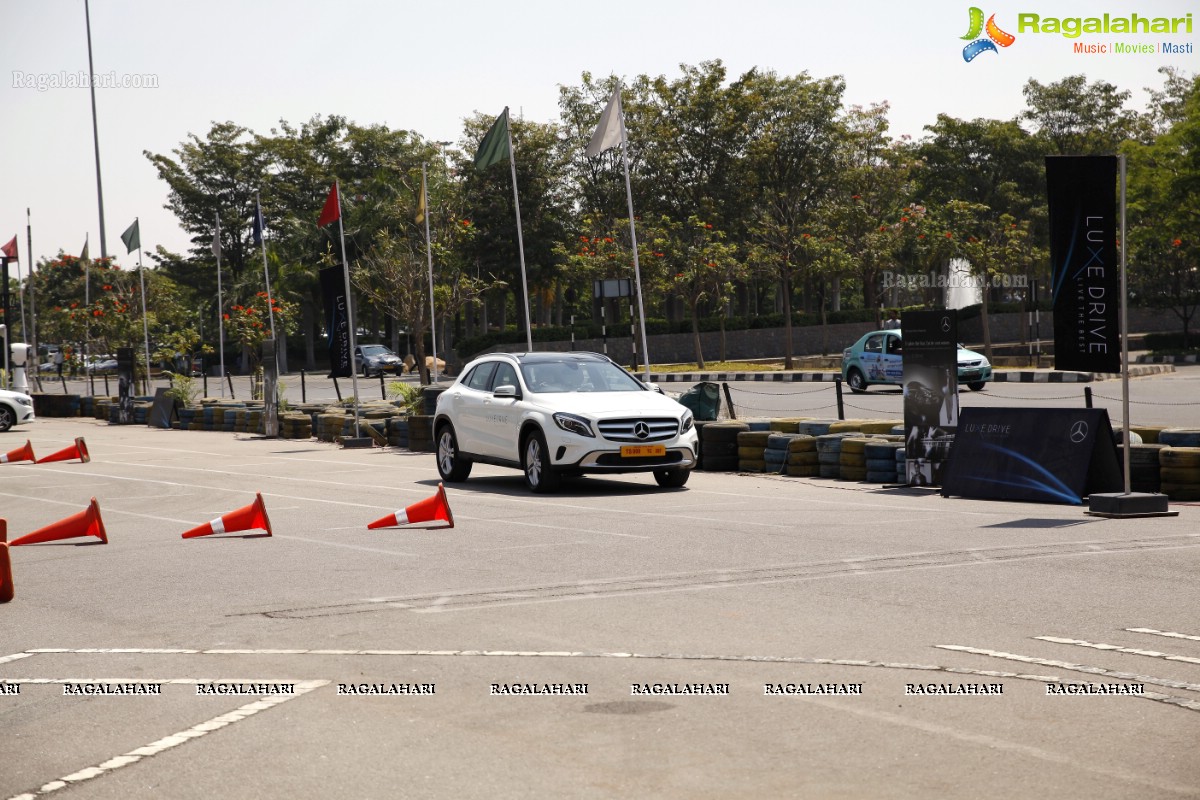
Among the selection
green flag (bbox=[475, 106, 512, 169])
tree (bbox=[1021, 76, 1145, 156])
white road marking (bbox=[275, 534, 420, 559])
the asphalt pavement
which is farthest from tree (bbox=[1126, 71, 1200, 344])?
white road marking (bbox=[275, 534, 420, 559])

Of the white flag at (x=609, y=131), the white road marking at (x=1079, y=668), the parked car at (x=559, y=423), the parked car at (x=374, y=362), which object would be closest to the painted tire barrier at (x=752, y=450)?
the parked car at (x=559, y=423)

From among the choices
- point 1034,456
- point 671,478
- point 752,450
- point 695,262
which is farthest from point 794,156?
point 1034,456

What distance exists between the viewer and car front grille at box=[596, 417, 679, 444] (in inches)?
607

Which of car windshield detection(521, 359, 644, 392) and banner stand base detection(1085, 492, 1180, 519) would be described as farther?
car windshield detection(521, 359, 644, 392)

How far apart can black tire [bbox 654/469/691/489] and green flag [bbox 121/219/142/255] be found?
35361mm

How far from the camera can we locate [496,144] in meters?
29.5

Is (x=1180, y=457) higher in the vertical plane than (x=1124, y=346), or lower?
lower

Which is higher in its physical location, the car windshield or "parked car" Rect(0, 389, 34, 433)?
the car windshield

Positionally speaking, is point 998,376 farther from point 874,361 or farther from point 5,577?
point 5,577

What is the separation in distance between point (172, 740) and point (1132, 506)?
9365 mm

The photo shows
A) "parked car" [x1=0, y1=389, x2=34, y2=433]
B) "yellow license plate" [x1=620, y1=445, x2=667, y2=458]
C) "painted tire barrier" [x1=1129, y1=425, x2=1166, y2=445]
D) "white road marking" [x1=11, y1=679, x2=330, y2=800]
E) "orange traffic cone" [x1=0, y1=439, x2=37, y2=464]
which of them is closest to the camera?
"white road marking" [x1=11, y1=679, x2=330, y2=800]

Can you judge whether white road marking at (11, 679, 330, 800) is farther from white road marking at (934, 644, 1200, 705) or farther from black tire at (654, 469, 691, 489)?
black tire at (654, 469, 691, 489)

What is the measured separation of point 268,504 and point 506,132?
15571 millimetres

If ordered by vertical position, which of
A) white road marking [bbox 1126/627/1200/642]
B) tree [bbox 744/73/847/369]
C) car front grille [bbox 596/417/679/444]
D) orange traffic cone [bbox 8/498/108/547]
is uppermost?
tree [bbox 744/73/847/369]
